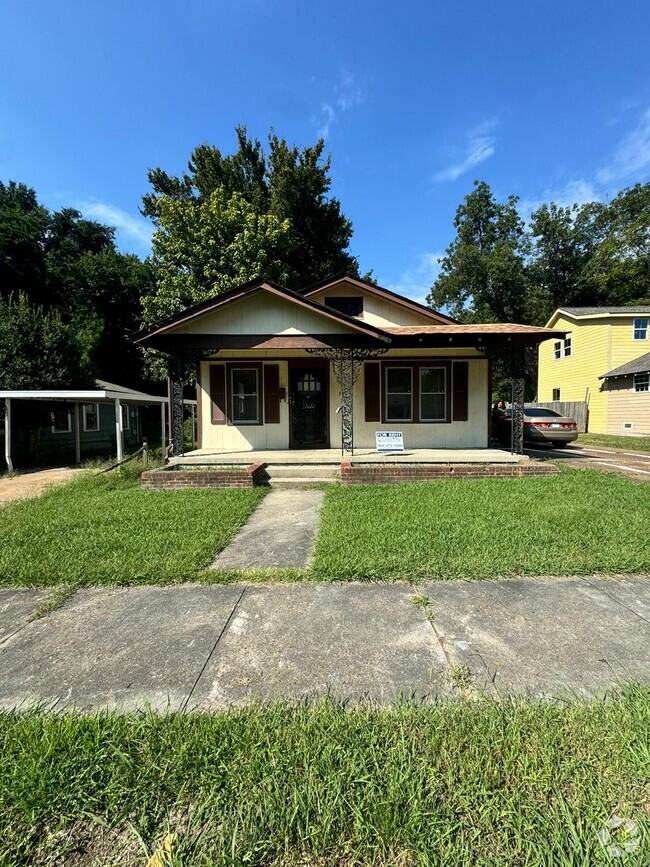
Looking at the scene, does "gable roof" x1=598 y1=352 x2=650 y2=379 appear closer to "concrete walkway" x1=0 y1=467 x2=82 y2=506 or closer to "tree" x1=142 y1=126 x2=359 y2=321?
"tree" x1=142 y1=126 x2=359 y2=321

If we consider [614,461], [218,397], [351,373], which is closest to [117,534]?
[351,373]

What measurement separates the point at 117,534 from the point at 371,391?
24.7 ft

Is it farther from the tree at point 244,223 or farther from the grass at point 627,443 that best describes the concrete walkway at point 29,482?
the grass at point 627,443

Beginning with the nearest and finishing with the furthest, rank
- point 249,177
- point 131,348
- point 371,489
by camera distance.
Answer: point 371,489
point 249,177
point 131,348

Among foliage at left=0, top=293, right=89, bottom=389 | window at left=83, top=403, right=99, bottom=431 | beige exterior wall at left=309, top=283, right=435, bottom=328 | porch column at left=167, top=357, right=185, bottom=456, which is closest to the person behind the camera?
porch column at left=167, top=357, right=185, bottom=456

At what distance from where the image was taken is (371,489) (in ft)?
23.7

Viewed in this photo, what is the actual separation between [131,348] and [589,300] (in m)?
39.3

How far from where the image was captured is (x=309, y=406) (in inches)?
442

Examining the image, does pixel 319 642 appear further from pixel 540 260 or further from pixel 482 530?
pixel 540 260

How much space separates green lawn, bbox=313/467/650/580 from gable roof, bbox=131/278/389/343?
3.70 m

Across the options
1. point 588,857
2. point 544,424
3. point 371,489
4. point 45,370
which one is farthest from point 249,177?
point 588,857

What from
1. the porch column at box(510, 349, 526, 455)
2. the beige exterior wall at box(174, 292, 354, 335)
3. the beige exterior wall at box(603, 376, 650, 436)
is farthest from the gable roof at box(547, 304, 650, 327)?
the beige exterior wall at box(174, 292, 354, 335)

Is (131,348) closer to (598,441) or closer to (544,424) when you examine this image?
(544,424)

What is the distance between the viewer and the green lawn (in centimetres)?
379
